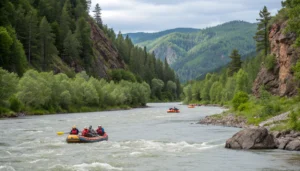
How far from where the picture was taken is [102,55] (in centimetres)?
16975

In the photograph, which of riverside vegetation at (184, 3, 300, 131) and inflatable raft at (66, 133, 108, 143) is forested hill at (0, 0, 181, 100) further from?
inflatable raft at (66, 133, 108, 143)

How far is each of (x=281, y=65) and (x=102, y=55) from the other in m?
101

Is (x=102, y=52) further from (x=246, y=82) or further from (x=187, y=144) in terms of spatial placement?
(x=187, y=144)

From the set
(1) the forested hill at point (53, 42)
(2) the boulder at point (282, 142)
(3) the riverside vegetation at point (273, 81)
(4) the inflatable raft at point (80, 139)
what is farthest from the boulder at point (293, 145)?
(1) the forested hill at point (53, 42)

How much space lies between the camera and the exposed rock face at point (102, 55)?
157 metres

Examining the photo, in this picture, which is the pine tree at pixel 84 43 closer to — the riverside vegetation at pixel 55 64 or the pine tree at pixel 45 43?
the riverside vegetation at pixel 55 64

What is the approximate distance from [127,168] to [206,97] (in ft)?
459

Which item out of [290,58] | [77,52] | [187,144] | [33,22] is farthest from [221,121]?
[77,52]

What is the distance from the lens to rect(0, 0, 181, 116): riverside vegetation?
280ft

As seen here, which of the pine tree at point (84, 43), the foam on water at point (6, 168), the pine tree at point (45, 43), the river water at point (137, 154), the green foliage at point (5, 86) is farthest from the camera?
the pine tree at point (84, 43)

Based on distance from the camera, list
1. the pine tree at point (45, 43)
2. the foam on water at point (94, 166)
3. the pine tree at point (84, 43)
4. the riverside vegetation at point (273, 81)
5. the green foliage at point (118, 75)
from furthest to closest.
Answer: the green foliage at point (118, 75)
the pine tree at point (84, 43)
the pine tree at point (45, 43)
the riverside vegetation at point (273, 81)
the foam on water at point (94, 166)

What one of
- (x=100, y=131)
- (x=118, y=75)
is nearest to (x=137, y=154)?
(x=100, y=131)

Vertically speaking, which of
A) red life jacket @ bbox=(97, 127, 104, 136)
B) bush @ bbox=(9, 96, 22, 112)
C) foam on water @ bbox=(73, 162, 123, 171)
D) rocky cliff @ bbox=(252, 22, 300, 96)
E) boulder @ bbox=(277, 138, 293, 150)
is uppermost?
rocky cliff @ bbox=(252, 22, 300, 96)

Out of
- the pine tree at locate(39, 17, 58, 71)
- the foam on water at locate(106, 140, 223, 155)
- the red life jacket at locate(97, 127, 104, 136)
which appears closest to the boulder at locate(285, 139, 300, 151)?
the foam on water at locate(106, 140, 223, 155)
